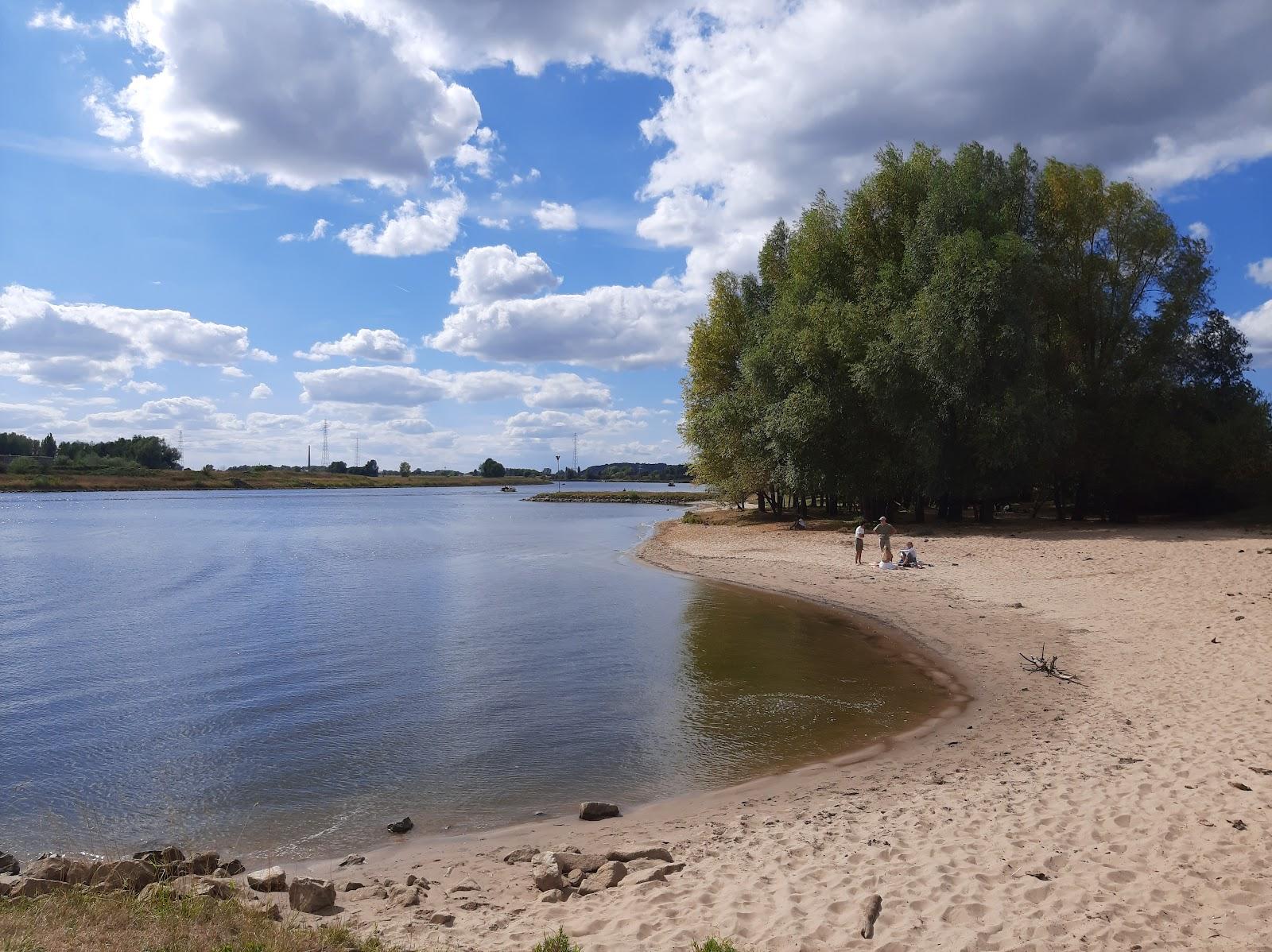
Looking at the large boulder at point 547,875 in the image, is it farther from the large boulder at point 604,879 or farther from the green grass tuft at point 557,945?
the green grass tuft at point 557,945

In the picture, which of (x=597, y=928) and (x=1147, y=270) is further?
(x=1147, y=270)

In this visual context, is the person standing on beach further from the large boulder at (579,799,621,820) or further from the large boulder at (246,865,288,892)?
the large boulder at (246,865,288,892)

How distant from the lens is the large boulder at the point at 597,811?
9523mm

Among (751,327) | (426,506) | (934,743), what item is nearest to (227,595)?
(934,743)

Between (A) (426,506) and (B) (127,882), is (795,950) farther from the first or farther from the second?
(A) (426,506)

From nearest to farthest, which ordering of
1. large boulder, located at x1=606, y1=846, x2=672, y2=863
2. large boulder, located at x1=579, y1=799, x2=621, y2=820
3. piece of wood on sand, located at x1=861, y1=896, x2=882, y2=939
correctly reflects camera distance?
piece of wood on sand, located at x1=861, y1=896, x2=882, y2=939, large boulder, located at x1=606, y1=846, x2=672, y2=863, large boulder, located at x1=579, y1=799, x2=621, y2=820

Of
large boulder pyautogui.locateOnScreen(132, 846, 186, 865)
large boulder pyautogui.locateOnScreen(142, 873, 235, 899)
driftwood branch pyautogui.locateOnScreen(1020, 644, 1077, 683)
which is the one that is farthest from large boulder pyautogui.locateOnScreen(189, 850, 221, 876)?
driftwood branch pyautogui.locateOnScreen(1020, 644, 1077, 683)

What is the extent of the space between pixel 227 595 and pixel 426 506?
83334 mm

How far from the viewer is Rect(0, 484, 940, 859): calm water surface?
33.7 ft

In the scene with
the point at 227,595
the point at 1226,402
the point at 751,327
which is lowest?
the point at 227,595

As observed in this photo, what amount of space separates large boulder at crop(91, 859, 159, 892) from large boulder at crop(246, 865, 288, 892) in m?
0.88

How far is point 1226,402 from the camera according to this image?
132 feet

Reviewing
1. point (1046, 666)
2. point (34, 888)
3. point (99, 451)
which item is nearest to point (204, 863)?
point (34, 888)

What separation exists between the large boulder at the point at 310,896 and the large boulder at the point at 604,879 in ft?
7.32
